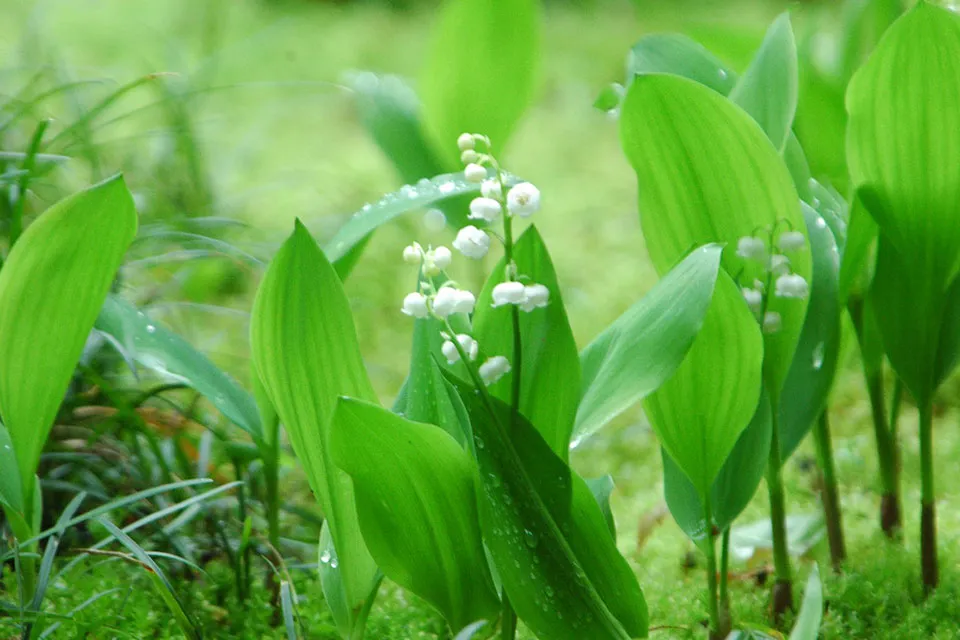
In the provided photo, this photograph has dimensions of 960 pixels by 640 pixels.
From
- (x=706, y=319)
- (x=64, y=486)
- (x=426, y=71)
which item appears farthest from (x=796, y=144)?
(x=64, y=486)

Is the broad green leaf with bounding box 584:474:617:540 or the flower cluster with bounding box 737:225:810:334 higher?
the flower cluster with bounding box 737:225:810:334

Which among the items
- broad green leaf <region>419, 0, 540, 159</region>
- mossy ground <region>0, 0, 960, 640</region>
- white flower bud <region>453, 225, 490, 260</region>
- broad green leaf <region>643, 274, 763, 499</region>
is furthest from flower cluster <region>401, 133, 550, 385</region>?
broad green leaf <region>419, 0, 540, 159</region>

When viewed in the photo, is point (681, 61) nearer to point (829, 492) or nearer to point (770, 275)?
point (770, 275)

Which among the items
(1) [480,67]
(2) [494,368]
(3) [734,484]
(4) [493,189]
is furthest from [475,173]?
(1) [480,67]

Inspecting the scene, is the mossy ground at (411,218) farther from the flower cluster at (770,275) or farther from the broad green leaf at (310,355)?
the flower cluster at (770,275)

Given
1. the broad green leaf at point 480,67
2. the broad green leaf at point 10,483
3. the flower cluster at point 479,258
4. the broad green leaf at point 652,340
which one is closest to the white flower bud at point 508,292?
the flower cluster at point 479,258

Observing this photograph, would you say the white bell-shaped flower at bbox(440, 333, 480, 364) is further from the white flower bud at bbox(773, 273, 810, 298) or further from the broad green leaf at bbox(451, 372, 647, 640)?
the white flower bud at bbox(773, 273, 810, 298)

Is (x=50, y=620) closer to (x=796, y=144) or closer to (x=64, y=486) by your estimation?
(x=64, y=486)
